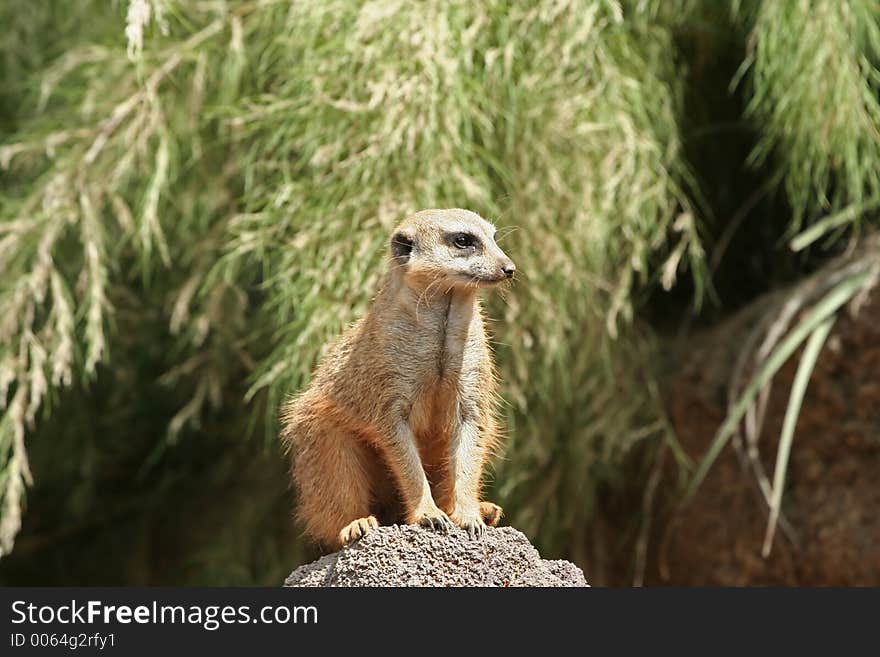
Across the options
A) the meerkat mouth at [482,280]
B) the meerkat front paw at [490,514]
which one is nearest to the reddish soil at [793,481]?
the meerkat front paw at [490,514]

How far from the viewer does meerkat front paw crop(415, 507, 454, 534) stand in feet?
7.58

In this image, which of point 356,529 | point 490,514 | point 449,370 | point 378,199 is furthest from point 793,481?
point 356,529

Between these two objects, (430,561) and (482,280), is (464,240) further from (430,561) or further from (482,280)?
(430,561)

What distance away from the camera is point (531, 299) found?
3826mm

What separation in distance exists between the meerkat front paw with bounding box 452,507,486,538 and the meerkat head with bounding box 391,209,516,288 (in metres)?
0.42

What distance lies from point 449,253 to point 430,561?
566 millimetres

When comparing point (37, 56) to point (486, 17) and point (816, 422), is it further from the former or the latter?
point (816, 422)

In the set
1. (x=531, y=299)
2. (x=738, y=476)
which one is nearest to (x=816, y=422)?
(x=738, y=476)

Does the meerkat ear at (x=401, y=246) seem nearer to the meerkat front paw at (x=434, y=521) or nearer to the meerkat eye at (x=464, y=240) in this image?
the meerkat eye at (x=464, y=240)

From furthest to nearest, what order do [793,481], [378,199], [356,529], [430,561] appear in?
[793,481] → [378,199] → [356,529] → [430,561]

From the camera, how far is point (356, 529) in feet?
7.82

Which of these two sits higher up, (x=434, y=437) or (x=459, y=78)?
(x=459, y=78)

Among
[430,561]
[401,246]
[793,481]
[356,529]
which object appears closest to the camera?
[430,561]

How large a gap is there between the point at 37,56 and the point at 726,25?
2.55 m
